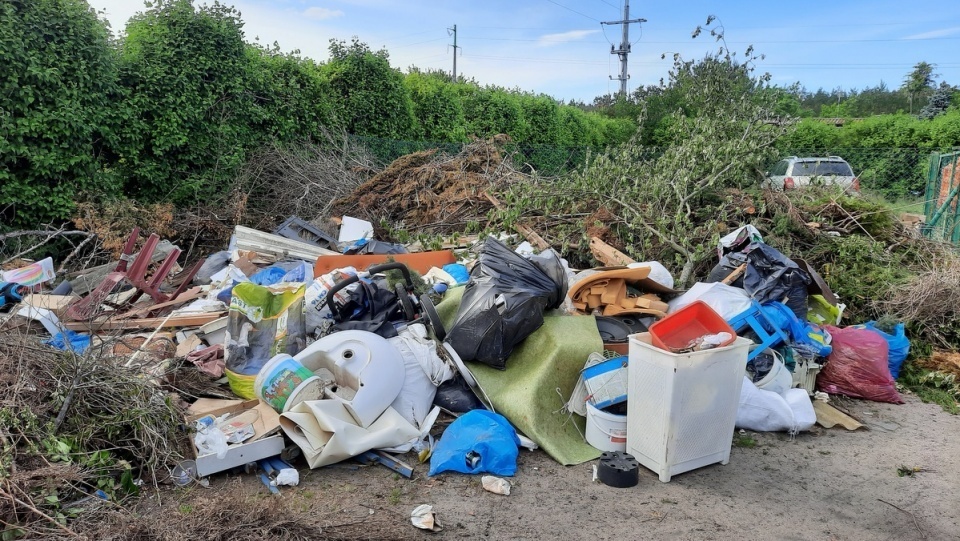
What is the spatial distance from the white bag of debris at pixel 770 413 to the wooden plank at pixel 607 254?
1847 mm

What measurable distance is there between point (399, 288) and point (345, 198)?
4.15 m

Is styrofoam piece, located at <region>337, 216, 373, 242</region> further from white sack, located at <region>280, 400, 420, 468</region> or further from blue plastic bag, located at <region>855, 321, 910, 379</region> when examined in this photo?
blue plastic bag, located at <region>855, 321, 910, 379</region>

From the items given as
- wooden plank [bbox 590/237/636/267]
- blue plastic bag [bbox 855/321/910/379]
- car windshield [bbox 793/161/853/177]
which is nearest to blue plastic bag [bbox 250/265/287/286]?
wooden plank [bbox 590/237/636/267]

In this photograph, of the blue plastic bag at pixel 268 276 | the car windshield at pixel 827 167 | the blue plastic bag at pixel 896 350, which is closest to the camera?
the blue plastic bag at pixel 896 350

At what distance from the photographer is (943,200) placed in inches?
319

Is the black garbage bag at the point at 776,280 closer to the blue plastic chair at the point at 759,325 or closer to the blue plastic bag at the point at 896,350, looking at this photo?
the blue plastic chair at the point at 759,325

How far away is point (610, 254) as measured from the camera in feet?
18.9

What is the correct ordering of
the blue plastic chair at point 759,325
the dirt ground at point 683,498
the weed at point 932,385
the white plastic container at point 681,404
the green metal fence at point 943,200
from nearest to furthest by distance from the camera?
the dirt ground at point 683,498, the white plastic container at point 681,404, the blue plastic chair at point 759,325, the weed at point 932,385, the green metal fence at point 943,200

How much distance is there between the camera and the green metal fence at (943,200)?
718cm

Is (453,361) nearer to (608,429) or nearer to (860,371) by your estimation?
(608,429)

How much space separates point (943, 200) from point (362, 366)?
8362mm

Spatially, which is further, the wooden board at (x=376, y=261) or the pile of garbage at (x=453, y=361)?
the wooden board at (x=376, y=261)

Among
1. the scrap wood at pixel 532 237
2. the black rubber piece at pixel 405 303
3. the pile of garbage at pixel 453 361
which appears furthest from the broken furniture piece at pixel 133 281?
the scrap wood at pixel 532 237

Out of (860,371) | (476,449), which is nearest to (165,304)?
(476,449)
